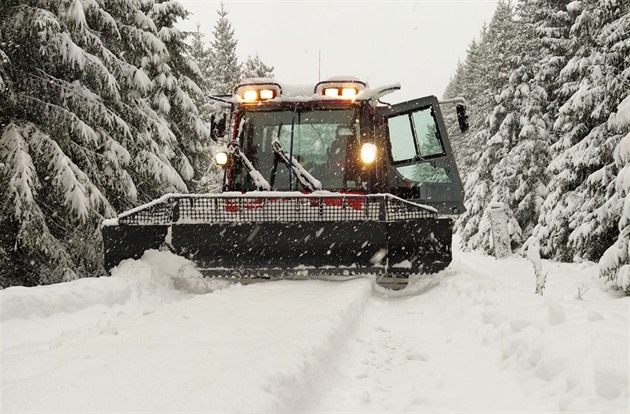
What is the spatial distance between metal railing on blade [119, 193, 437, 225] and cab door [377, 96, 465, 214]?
2.98 feet

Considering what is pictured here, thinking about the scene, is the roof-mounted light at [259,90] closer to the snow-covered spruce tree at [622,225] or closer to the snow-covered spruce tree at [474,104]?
the snow-covered spruce tree at [622,225]

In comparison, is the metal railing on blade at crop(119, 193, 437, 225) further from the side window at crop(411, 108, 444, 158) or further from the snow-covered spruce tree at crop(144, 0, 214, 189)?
the snow-covered spruce tree at crop(144, 0, 214, 189)

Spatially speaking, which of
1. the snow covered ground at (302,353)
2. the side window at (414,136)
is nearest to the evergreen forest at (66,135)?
the side window at (414,136)

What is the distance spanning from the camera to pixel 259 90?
736 cm

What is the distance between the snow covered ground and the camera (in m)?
2.41

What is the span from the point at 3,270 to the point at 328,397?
780cm

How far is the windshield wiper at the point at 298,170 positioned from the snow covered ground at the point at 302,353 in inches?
77.2

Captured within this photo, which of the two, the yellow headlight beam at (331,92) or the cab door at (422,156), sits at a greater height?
the yellow headlight beam at (331,92)

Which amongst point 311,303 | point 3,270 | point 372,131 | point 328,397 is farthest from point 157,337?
point 3,270

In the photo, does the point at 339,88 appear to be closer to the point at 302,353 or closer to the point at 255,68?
the point at 302,353

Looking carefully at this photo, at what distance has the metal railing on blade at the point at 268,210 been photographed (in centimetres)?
628

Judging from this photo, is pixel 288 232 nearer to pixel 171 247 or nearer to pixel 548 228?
pixel 171 247

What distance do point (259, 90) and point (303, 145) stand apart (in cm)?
106

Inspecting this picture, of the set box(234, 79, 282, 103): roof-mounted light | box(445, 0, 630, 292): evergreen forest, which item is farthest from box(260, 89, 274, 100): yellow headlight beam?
box(445, 0, 630, 292): evergreen forest
